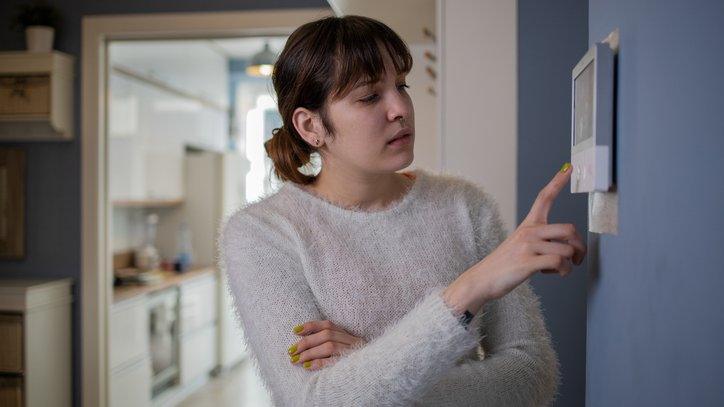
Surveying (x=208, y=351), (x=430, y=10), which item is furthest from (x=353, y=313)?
(x=208, y=351)

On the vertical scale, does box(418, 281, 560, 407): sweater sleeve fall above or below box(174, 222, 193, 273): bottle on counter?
above

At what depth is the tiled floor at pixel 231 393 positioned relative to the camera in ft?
15.9

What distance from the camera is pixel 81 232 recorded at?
3.49 metres

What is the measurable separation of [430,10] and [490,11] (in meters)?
0.49

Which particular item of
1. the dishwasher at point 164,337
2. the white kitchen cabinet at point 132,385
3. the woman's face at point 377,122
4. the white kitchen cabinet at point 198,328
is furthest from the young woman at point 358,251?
the white kitchen cabinet at point 198,328

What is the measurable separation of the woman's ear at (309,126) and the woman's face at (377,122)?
61 mm

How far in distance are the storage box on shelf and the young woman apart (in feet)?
8.03

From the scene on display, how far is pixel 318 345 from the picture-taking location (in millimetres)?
1050

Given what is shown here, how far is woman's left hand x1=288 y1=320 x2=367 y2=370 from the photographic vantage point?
1.03 m

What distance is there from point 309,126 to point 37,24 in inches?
106

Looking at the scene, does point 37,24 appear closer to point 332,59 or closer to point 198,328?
point 198,328

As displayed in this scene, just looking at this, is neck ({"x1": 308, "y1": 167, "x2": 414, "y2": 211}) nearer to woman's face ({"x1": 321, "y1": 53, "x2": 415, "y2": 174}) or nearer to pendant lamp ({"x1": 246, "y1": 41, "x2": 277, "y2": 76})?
woman's face ({"x1": 321, "y1": 53, "x2": 415, "y2": 174})

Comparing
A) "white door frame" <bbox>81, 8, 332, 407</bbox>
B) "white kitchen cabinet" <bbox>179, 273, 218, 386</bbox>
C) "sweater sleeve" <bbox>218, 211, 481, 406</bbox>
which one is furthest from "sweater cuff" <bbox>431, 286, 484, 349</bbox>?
"white kitchen cabinet" <bbox>179, 273, 218, 386</bbox>

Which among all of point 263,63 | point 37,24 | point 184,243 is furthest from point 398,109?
point 184,243
